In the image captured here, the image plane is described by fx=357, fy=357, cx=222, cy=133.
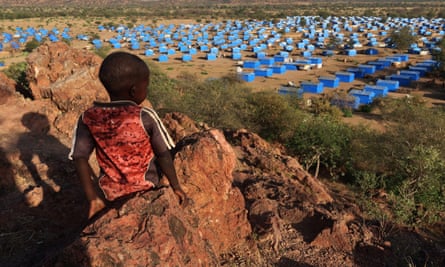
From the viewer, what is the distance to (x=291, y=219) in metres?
5.34

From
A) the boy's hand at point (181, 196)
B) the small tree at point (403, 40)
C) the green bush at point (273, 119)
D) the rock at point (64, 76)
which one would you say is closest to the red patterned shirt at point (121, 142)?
the boy's hand at point (181, 196)

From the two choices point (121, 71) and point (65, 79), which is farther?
point (65, 79)

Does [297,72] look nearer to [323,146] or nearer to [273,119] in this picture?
[273,119]

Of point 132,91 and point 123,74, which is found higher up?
point 123,74

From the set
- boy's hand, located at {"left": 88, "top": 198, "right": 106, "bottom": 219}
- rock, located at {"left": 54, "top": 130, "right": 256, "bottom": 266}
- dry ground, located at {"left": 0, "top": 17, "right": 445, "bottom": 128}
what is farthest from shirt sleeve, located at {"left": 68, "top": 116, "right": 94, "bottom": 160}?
dry ground, located at {"left": 0, "top": 17, "right": 445, "bottom": 128}

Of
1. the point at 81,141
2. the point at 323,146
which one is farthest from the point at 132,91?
the point at 323,146

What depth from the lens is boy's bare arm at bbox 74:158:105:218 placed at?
2.42 m

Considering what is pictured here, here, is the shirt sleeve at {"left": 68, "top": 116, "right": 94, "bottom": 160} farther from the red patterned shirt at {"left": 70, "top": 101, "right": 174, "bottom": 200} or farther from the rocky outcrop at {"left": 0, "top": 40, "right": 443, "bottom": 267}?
the rocky outcrop at {"left": 0, "top": 40, "right": 443, "bottom": 267}

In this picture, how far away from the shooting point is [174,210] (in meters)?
2.50

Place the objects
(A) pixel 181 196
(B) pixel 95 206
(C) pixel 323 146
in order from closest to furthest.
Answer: (B) pixel 95 206
(A) pixel 181 196
(C) pixel 323 146

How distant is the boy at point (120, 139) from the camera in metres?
2.34

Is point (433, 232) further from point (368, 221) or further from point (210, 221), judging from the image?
point (210, 221)

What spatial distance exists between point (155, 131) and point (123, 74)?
1.49ft

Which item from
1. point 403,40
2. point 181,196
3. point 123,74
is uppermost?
point 123,74
